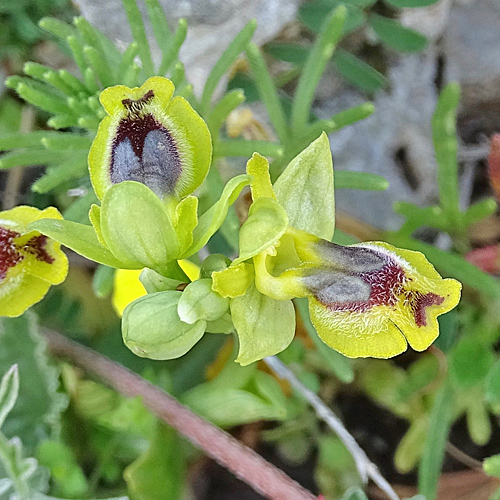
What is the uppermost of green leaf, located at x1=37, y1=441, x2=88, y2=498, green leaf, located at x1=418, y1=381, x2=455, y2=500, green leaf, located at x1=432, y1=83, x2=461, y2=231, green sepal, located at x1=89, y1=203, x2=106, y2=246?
green sepal, located at x1=89, y1=203, x2=106, y2=246

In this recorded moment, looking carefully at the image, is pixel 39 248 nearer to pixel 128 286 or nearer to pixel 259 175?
pixel 128 286

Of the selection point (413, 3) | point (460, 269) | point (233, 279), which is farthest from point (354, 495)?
point (413, 3)

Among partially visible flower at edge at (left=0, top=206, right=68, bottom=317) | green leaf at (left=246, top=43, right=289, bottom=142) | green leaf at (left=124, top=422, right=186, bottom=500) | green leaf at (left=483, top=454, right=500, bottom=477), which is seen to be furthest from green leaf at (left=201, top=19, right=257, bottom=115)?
green leaf at (left=483, top=454, right=500, bottom=477)

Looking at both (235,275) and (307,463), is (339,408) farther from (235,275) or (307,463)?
(235,275)

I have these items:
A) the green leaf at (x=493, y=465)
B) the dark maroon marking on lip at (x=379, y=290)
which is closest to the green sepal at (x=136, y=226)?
the dark maroon marking on lip at (x=379, y=290)

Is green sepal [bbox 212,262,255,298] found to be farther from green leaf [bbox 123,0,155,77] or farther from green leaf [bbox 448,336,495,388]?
green leaf [bbox 448,336,495,388]
